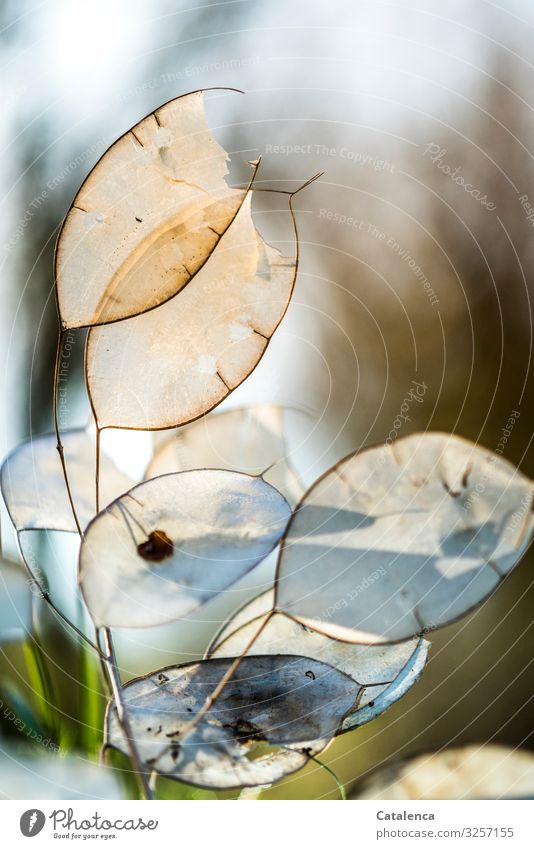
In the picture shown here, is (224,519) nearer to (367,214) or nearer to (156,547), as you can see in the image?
(156,547)

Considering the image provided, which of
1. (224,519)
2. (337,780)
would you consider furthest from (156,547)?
(337,780)

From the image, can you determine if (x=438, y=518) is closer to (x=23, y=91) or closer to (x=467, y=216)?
(x=467, y=216)

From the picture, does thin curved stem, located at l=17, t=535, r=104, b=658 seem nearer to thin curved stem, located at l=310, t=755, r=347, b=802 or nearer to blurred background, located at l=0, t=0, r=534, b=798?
blurred background, located at l=0, t=0, r=534, b=798

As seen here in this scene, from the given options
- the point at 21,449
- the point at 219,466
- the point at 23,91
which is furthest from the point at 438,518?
the point at 23,91

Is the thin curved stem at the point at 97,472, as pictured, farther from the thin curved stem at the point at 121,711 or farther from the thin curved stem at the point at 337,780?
the thin curved stem at the point at 337,780

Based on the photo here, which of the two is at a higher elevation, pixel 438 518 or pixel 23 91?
pixel 23 91

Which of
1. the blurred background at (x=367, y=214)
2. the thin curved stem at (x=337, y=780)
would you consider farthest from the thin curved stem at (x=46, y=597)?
the thin curved stem at (x=337, y=780)
